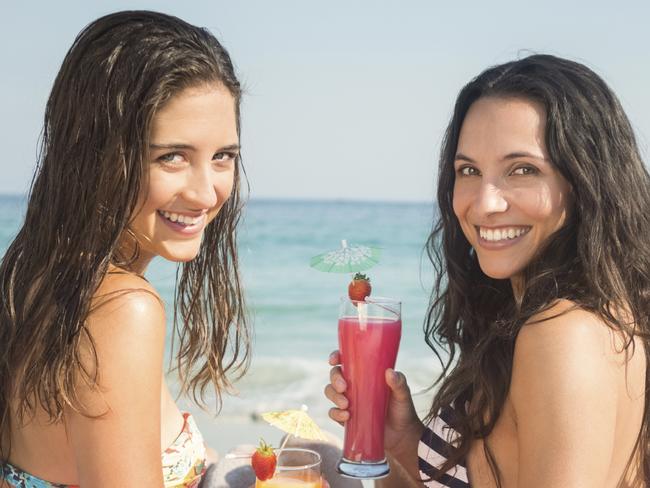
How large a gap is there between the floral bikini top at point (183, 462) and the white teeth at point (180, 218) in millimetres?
648

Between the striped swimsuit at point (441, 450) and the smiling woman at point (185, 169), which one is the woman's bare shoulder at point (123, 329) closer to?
the smiling woman at point (185, 169)

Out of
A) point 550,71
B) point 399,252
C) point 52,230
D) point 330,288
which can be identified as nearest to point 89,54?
point 52,230

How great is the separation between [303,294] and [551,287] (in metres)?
14.2

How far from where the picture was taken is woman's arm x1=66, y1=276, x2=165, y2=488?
251cm

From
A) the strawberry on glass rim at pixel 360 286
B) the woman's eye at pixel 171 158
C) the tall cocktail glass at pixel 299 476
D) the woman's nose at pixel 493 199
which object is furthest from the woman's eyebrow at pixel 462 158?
the tall cocktail glass at pixel 299 476

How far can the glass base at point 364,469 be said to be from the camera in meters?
3.27

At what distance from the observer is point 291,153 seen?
33.7 metres

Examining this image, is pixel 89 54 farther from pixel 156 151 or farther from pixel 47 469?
pixel 47 469

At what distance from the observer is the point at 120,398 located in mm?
2514

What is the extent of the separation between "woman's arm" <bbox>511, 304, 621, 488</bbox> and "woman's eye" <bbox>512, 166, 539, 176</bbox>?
49 centimetres

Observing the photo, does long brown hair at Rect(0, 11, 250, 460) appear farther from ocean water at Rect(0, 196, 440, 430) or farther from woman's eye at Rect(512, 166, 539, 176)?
woman's eye at Rect(512, 166, 539, 176)

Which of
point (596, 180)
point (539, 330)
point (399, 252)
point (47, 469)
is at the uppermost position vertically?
point (596, 180)

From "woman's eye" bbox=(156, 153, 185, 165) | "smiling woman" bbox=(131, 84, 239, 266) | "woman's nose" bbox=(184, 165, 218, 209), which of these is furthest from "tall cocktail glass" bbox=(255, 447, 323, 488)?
"woman's eye" bbox=(156, 153, 185, 165)

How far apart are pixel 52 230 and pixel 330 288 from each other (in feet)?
46.4
